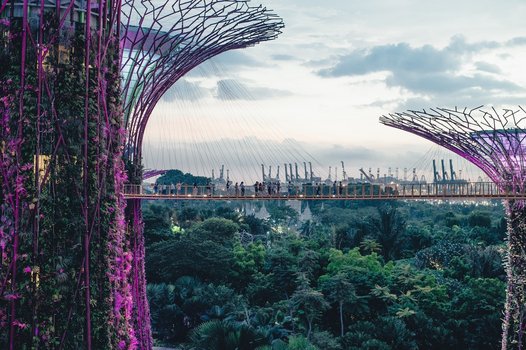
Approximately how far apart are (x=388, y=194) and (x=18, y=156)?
1336 centimetres

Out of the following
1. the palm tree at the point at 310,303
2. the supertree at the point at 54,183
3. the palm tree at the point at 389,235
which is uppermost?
the supertree at the point at 54,183

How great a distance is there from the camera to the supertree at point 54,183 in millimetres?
12133

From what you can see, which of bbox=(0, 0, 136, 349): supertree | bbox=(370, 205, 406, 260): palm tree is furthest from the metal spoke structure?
bbox=(370, 205, 406, 260): palm tree

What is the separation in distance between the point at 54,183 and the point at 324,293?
76.7 feet

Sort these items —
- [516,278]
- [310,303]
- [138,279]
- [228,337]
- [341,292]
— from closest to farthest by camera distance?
[516,278] → [138,279] → [228,337] → [310,303] → [341,292]

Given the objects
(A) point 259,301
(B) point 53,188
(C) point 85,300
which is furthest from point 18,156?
(A) point 259,301

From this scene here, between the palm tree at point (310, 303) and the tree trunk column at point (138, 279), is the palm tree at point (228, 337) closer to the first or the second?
the tree trunk column at point (138, 279)

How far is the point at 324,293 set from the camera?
33750 mm

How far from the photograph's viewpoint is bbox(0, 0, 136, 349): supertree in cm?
1213

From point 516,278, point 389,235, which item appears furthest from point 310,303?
point 389,235

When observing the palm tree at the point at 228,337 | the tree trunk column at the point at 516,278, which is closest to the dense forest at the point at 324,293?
the palm tree at the point at 228,337

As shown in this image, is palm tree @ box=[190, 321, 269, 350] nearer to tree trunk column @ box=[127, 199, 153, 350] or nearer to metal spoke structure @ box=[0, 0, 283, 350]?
tree trunk column @ box=[127, 199, 153, 350]

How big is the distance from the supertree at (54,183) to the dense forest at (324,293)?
31.7ft

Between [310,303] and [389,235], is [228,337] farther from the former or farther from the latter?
[389,235]
